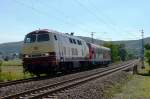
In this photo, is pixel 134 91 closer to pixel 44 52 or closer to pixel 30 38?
pixel 44 52

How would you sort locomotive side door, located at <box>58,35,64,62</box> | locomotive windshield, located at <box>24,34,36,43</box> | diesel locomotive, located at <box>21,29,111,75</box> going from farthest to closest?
locomotive side door, located at <box>58,35,64,62</box> → locomotive windshield, located at <box>24,34,36,43</box> → diesel locomotive, located at <box>21,29,111,75</box>

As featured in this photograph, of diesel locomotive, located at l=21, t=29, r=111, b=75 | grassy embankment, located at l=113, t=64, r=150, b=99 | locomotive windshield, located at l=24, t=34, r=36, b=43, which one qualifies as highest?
locomotive windshield, located at l=24, t=34, r=36, b=43

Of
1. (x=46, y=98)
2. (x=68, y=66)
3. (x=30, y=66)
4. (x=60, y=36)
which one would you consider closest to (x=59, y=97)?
(x=46, y=98)

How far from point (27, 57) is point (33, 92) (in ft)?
35.4


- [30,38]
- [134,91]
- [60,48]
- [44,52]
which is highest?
[30,38]

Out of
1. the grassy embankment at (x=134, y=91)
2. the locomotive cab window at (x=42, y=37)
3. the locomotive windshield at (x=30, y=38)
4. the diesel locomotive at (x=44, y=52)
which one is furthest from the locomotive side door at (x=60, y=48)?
the grassy embankment at (x=134, y=91)

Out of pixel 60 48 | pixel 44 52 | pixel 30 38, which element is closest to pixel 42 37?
pixel 30 38

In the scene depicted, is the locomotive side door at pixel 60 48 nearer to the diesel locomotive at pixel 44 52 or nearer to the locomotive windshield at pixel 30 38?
the diesel locomotive at pixel 44 52

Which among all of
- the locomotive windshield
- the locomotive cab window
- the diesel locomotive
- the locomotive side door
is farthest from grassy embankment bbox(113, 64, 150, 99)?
the locomotive windshield

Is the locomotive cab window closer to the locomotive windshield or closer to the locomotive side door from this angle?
the locomotive windshield

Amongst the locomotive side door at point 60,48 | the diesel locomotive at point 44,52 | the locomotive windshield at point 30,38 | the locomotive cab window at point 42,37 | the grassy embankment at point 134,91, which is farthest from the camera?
the locomotive side door at point 60,48

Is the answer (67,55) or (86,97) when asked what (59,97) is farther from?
→ (67,55)

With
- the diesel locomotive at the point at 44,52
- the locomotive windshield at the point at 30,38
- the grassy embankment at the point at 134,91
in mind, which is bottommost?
the grassy embankment at the point at 134,91

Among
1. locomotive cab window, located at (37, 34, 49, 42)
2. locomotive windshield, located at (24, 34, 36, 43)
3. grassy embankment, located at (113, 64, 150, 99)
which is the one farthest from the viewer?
locomotive windshield, located at (24, 34, 36, 43)
